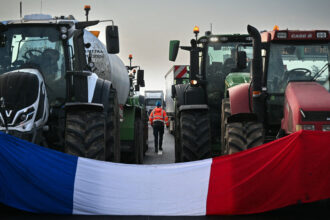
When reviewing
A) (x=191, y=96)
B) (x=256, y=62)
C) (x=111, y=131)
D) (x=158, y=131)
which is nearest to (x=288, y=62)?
(x=256, y=62)

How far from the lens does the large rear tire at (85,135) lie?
27.6 ft

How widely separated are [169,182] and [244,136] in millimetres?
2249

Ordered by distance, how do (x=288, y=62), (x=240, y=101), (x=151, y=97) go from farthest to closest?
(x=151, y=97), (x=240, y=101), (x=288, y=62)

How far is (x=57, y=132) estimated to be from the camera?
9.52m

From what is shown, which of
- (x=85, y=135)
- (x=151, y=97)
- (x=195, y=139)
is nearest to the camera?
(x=85, y=135)

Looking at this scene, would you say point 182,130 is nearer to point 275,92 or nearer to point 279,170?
point 275,92

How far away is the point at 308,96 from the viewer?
8875mm

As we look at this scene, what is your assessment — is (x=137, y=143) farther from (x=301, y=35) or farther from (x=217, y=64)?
(x=301, y=35)

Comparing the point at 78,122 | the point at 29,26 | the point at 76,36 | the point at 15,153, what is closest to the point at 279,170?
the point at 78,122

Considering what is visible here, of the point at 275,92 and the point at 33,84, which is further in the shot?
the point at 275,92

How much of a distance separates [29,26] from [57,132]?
2078 millimetres

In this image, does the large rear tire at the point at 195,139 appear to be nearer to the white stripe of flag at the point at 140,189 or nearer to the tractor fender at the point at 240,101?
the tractor fender at the point at 240,101

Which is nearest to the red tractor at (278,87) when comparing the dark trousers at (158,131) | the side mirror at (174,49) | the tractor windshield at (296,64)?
the tractor windshield at (296,64)

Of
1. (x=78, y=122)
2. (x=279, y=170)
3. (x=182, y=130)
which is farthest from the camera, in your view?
(x=182, y=130)
